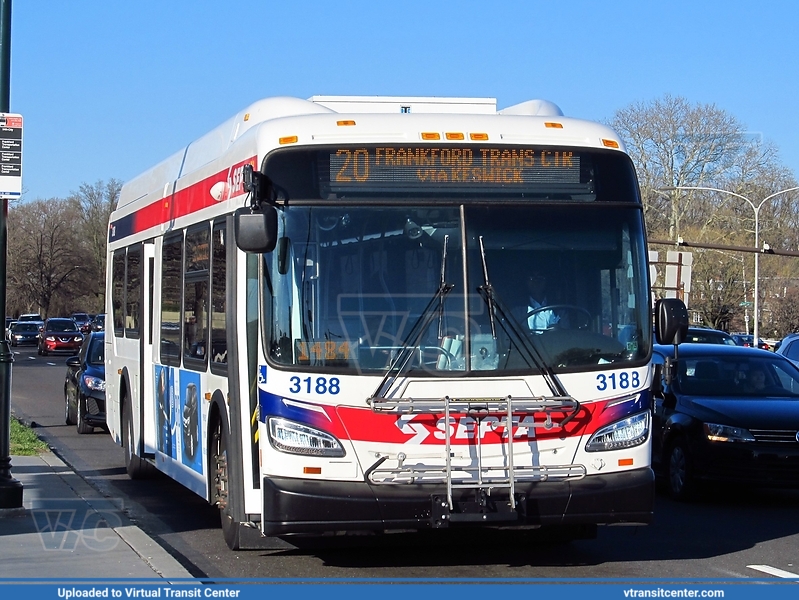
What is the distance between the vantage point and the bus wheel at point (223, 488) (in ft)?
29.2

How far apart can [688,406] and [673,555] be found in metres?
4.04

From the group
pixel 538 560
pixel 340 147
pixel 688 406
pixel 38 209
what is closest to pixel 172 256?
pixel 340 147

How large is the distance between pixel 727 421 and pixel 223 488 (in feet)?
18.4

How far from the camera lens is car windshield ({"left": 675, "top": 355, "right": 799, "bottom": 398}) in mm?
13555

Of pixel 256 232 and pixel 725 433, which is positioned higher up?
pixel 256 232

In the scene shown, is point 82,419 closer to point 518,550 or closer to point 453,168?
point 518,550

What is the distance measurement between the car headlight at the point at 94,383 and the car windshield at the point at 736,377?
9598 millimetres

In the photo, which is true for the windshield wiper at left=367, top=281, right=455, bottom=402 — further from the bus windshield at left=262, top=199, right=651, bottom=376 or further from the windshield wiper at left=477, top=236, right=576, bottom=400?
the windshield wiper at left=477, top=236, right=576, bottom=400

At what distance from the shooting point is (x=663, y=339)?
28.4 feet

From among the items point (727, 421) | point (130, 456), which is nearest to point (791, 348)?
point (727, 421)

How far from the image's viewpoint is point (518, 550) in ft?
30.5

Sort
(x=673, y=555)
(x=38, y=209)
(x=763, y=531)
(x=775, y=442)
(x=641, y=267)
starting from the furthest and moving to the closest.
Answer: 1. (x=38, y=209)
2. (x=775, y=442)
3. (x=763, y=531)
4. (x=673, y=555)
5. (x=641, y=267)

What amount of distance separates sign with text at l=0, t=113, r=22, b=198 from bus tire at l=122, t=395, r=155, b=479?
11.5 ft

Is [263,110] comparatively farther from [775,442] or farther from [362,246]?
[775,442]
